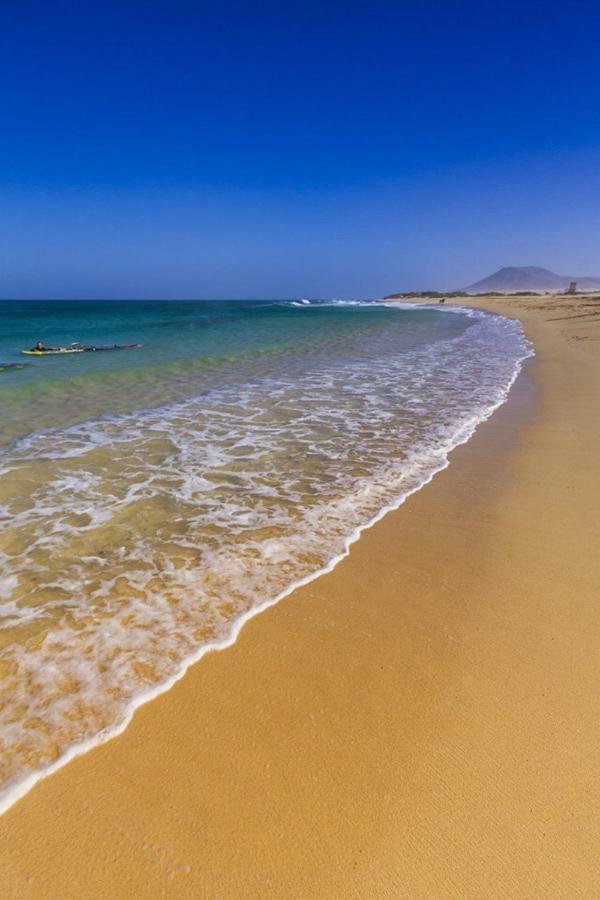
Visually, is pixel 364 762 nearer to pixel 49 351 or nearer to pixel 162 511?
pixel 162 511

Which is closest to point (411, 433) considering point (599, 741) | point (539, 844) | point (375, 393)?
point (375, 393)

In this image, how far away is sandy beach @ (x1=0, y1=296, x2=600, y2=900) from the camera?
1.86m

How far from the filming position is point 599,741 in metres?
2.37

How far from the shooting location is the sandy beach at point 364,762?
1.86 metres

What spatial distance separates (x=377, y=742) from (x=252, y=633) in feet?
3.57

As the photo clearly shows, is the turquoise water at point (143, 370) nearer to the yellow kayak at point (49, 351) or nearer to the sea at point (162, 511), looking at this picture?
the sea at point (162, 511)

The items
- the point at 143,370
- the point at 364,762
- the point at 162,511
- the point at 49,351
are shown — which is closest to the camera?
the point at 364,762

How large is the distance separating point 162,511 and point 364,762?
134 inches

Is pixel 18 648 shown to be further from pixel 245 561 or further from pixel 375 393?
pixel 375 393

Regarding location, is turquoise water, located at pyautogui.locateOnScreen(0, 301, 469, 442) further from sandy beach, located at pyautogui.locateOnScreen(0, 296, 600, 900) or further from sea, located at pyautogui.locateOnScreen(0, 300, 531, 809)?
sandy beach, located at pyautogui.locateOnScreen(0, 296, 600, 900)

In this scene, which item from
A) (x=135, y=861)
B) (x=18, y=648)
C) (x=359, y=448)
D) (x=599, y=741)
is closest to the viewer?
(x=135, y=861)

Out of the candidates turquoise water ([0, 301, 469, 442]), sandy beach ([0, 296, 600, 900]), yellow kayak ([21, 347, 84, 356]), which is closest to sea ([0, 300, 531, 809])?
turquoise water ([0, 301, 469, 442])

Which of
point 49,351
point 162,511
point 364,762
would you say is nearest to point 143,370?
point 49,351

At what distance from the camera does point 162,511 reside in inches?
200
